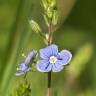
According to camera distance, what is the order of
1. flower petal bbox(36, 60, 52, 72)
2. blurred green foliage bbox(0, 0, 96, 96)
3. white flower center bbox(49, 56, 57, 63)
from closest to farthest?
1. flower petal bbox(36, 60, 52, 72)
2. white flower center bbox(49, 56, 57, 63)
3. blurred green foliage bbox(0, 0, 96, 96)

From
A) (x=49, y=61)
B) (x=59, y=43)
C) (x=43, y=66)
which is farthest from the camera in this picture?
(x=59, y=43)

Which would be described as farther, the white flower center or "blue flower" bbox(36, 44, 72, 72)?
the white flower center

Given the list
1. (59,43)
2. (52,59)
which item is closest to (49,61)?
(52,59)

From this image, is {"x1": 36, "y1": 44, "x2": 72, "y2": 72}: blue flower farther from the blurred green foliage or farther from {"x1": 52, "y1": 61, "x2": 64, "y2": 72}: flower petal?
the blurred green foliage

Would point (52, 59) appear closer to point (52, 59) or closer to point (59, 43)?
point (52, 59)

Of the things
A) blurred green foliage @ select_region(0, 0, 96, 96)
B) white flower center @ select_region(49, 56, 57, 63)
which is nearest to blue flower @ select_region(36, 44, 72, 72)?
white flower center @ select_region(49, 56, 57, 63)

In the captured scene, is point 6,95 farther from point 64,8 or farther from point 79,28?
point 79,28
